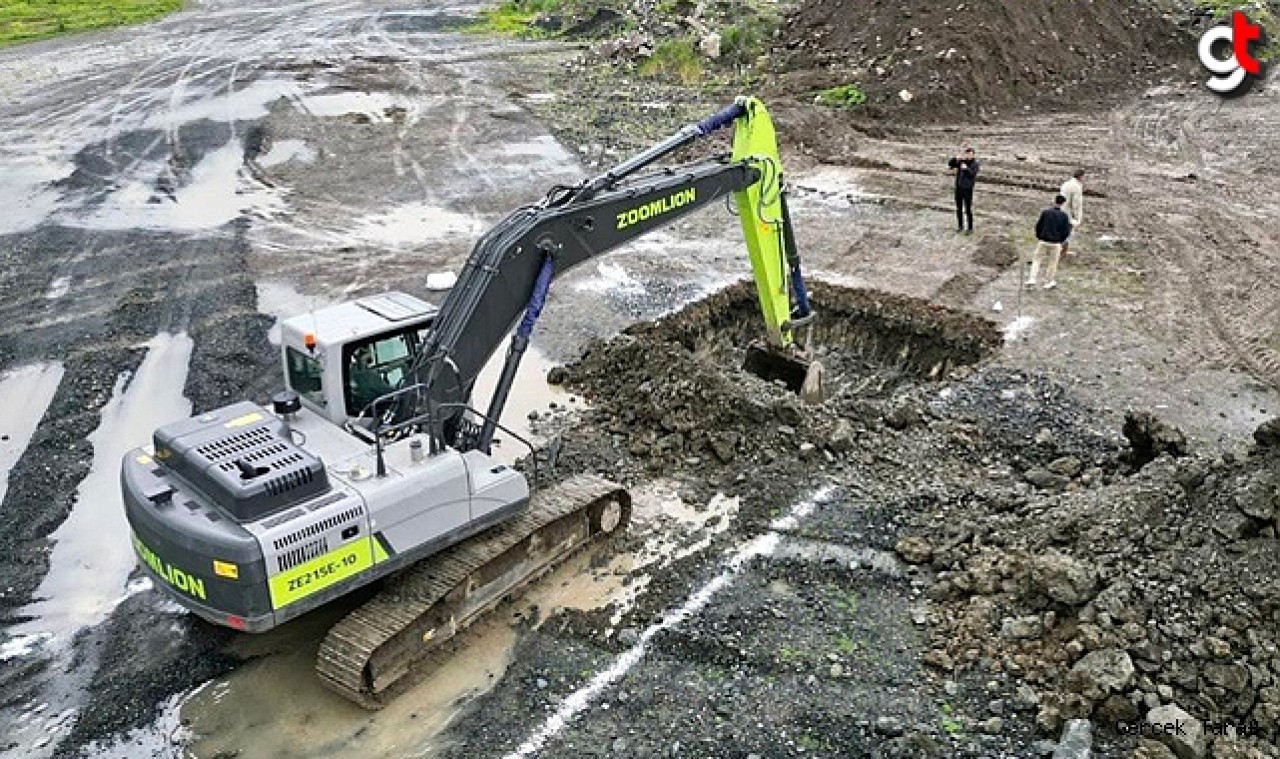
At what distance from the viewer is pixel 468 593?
8617 millimetres

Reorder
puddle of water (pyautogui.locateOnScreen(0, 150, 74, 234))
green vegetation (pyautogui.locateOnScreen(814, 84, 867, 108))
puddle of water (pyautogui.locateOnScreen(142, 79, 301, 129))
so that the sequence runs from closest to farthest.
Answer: puddle of water (pyautogui.locateOnScreen(0, 150, 74, 234)), green vegetation (pyautogui.locateOnScreen(814, 84, 867, 108)), puddle of water (pyautogui.locateOnScreen(142, 79, 301, 129))

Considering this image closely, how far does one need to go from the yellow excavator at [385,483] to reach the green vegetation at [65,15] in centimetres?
3040

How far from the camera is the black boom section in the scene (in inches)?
351

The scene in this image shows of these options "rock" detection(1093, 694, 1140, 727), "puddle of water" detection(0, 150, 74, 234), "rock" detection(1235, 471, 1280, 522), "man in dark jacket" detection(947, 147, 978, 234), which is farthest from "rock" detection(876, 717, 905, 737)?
"puddle of water" detection(0, 150, 74, 234)

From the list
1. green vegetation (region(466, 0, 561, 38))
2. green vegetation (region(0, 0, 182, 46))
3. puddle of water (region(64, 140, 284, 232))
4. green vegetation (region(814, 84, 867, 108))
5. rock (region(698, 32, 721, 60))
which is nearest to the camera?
puddle of water (region(64, 140, 284, 232))

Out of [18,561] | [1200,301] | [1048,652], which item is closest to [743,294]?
[1200,301]

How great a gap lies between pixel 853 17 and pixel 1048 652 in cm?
2193

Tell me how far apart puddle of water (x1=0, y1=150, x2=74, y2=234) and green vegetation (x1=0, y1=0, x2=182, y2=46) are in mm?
14349

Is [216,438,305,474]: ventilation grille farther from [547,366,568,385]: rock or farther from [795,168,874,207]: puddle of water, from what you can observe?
[795,168,874,207]: puddle of water

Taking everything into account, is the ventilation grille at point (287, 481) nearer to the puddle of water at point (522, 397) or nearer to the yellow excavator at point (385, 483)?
the yellow excavator at point (385, 483)

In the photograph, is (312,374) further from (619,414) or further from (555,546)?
(619,414)

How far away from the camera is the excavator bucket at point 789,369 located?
12.6 meters

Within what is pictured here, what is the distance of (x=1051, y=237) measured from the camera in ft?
48.3

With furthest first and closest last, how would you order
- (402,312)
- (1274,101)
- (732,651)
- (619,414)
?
(1274,101) < (619,414) < (402,312) < (732,651)
